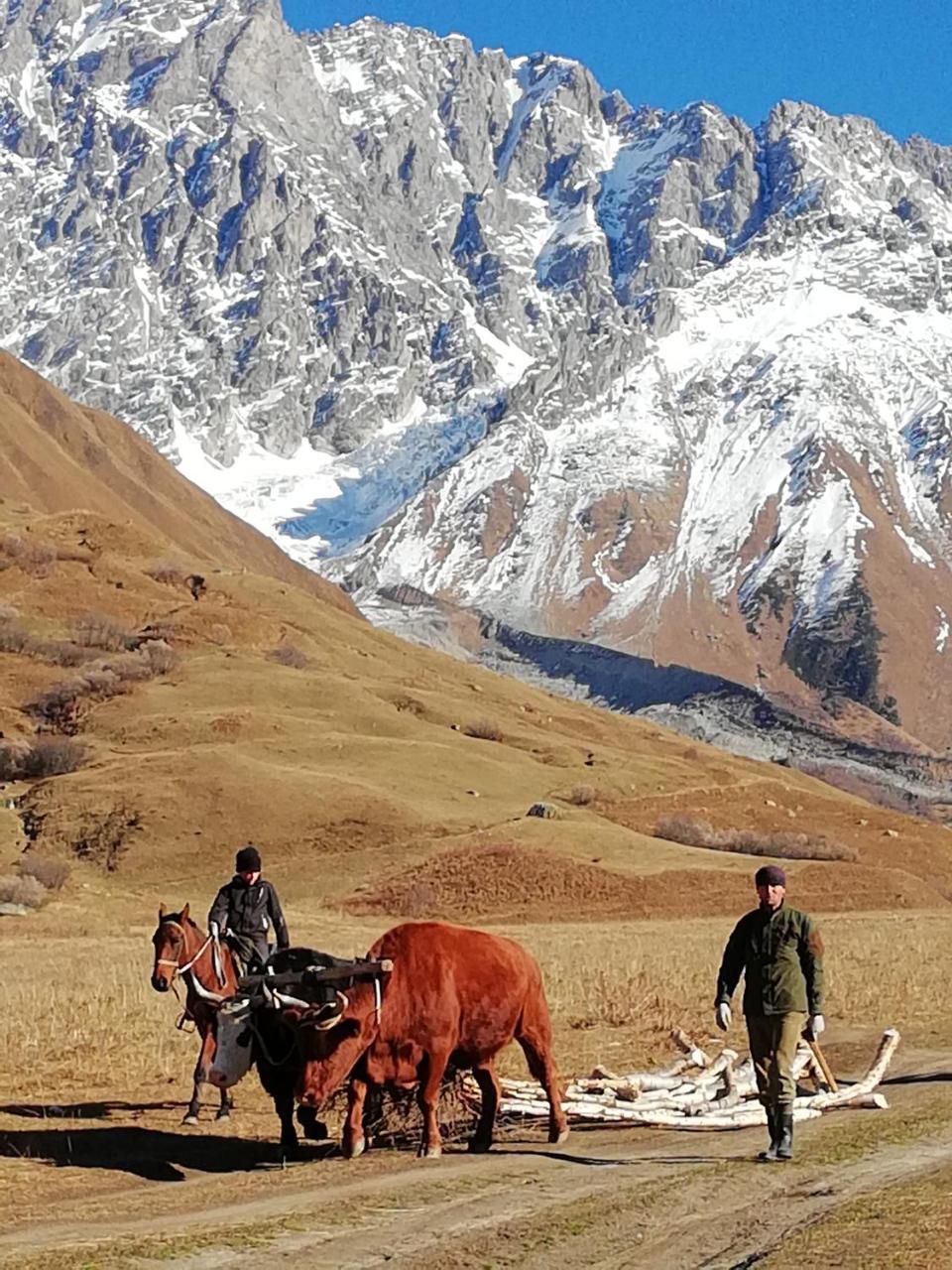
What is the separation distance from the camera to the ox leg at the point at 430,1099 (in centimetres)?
1547

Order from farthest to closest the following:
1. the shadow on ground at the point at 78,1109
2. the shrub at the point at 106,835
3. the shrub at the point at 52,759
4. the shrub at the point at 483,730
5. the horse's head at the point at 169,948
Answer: the shrub at the point at 483,730 → the shrub at the point at 52,759 → the shrub at the point at 106,835 → the shadow on ground at the point at 78,1109 → the horse's head at the point at 169,948

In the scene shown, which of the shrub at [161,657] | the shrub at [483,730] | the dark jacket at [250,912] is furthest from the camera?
the shrub at [483,730]

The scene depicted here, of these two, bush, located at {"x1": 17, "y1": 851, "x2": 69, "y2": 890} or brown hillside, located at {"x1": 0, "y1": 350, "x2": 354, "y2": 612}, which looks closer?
bush, located at {"x1": 17, "y1": 851, "x2": 69, "y2": 890}

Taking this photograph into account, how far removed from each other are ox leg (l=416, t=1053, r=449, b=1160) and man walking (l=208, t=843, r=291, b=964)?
316cm

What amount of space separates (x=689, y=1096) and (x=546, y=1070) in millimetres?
1940

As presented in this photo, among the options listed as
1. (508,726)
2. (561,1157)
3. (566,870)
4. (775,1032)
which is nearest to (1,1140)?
(561,1157)

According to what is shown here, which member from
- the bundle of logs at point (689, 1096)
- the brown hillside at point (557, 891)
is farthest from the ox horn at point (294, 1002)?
the brown hillside at point (557, 891)

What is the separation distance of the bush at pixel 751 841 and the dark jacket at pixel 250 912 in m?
53.4

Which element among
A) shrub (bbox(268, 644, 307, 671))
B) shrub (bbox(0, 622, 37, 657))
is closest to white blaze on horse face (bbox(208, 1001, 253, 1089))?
shrub (bbox(0, 622, 37, 657))

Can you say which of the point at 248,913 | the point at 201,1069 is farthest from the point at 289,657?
the point at 201,1069

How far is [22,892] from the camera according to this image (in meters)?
54.0

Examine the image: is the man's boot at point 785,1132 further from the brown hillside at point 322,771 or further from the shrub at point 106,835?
the shrub at point 106,835

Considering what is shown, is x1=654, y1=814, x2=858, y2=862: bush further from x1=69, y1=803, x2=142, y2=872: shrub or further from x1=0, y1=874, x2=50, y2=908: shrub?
x1=0, y1=874, x2=50, y2=908: shrub

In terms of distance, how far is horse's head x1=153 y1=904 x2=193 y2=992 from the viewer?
16.8 m
